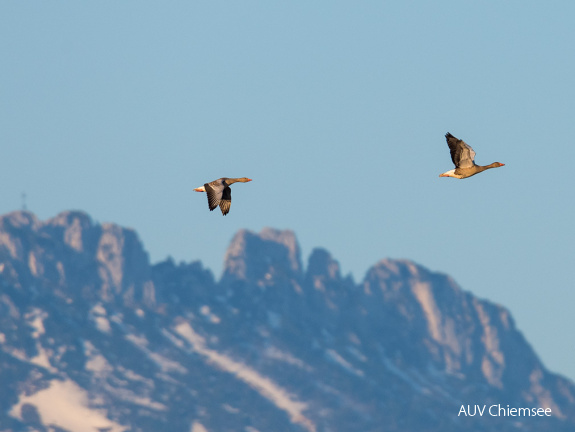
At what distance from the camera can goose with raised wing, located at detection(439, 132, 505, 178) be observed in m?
109

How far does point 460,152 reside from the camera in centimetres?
10994

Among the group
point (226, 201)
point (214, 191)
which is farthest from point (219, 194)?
point (226, 201)

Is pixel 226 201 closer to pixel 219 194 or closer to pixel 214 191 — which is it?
pixel 219 194

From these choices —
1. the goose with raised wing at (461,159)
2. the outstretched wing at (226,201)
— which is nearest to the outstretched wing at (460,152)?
the goose with raised wing at (461,159)

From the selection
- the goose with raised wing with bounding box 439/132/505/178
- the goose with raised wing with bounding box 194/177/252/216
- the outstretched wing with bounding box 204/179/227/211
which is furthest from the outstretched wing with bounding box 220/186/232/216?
the goose with raised wing with bounding box 439/132/505/178

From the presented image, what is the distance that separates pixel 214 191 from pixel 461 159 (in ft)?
62.9

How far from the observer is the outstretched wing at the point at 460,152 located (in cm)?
10900

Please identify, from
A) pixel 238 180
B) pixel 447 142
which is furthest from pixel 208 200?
pixel 447 142

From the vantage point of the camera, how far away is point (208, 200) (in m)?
109

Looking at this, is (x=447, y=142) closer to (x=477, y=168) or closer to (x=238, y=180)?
(x=477, y=168)

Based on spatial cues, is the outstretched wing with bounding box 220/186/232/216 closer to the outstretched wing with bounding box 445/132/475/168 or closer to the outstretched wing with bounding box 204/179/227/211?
the outstretched wing with bounding box 204/179/227/211

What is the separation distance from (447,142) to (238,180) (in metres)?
18.8

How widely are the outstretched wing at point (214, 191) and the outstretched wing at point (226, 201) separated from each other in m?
0.25

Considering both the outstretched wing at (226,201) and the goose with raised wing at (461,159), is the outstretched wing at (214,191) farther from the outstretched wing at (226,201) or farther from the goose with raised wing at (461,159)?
the goose with raised wing at (461,159)
